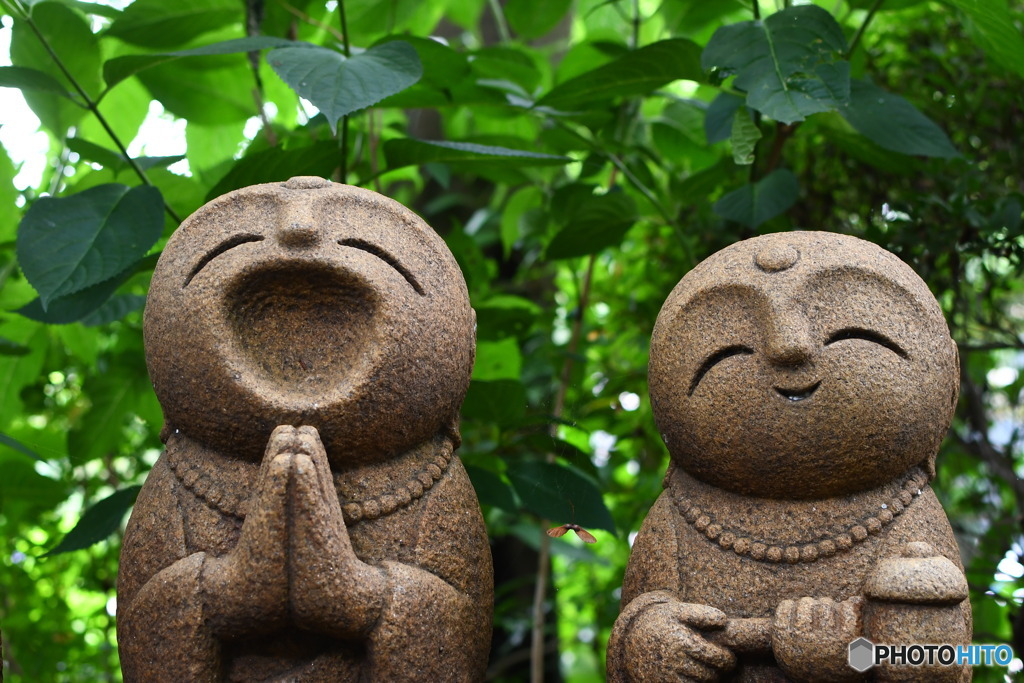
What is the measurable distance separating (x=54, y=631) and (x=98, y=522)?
5.64 feet

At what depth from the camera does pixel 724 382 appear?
2.14 metres

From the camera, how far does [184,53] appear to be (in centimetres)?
261

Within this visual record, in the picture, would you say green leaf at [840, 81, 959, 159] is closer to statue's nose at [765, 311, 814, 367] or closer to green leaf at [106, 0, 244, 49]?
statue's nose at [765, 311, 814, 367]

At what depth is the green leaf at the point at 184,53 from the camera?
256 centimetres

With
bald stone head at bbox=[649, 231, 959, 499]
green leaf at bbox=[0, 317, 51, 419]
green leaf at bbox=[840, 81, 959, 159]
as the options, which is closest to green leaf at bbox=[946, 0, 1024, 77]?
green leaf at bbox=[840, 81, 959, 159]

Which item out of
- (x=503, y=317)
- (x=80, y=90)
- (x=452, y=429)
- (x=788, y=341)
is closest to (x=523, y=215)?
(x=503, y=317)

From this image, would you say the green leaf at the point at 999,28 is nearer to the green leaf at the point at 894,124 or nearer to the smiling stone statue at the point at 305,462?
the green leaf at the point at 894,124

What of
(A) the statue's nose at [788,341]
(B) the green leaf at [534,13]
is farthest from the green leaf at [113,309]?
(A) the statue's nose at [788,341]

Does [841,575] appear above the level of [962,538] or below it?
above

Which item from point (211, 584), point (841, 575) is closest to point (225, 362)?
point (211, 584)

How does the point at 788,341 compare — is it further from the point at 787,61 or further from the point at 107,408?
the point at 107,408

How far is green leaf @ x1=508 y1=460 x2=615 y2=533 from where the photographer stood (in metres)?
2.78

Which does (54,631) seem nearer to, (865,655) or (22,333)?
(22,333)

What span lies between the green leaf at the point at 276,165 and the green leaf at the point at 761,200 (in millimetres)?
1184
